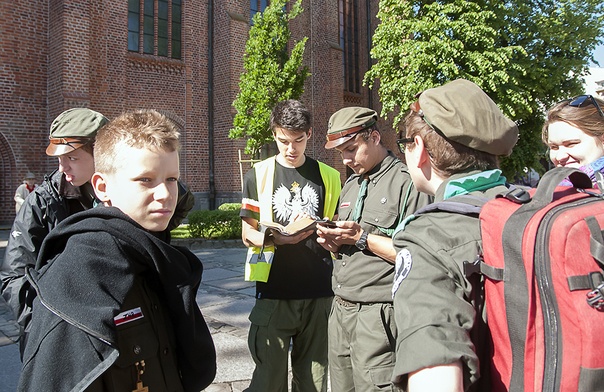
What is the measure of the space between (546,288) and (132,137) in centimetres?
129

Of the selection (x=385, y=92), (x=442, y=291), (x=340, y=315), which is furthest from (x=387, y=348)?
(x=385, y=92)

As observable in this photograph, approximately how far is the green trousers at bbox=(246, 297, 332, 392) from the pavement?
99 centimetres

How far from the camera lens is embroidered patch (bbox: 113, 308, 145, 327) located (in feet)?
4.39

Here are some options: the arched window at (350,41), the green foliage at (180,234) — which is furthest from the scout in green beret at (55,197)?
the arched window at (350,41)

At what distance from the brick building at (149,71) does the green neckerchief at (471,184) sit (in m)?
14.3

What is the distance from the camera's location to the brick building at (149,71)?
13531mm

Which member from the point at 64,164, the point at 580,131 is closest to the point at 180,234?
the point at 64,164

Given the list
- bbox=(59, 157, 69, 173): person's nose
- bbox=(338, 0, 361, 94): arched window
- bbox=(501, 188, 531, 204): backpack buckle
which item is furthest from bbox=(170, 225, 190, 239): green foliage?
bbox=(338, 0, 361, 94): arched window

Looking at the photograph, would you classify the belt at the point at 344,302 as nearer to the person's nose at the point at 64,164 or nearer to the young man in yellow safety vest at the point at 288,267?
the young man in yellow safety vest at the point at 288,267

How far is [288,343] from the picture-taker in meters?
3.02

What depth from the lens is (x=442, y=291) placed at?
1098 millimetres

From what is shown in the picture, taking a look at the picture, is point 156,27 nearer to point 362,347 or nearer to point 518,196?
point 362,347

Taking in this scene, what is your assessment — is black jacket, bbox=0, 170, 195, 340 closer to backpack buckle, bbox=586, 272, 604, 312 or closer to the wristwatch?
the wristwatch

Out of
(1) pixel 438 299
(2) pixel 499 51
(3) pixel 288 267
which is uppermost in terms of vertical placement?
(2) pixel 499 51
